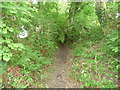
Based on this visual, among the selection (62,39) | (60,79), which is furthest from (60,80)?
(62,39)

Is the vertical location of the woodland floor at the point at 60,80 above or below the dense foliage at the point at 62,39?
below

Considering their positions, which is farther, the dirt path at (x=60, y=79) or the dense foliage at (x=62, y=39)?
the dirt path at (x=60, y=79)

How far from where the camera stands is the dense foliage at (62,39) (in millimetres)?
3348

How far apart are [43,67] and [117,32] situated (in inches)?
152

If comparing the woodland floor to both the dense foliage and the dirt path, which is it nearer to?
the dirt path

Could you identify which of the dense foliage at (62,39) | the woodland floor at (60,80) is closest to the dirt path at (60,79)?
the woodland floor at (60,80)

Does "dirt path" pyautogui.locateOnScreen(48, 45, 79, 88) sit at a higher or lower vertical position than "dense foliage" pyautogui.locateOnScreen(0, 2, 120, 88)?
lower

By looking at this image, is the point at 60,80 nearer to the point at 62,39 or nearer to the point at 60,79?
the point at 60,79

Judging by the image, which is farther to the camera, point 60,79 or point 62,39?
point 62,39

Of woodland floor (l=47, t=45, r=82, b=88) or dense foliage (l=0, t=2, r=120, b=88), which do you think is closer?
dense foliage (l=0, t=2, r=120, b=88)

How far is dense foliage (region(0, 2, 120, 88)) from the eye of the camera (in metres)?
3.35

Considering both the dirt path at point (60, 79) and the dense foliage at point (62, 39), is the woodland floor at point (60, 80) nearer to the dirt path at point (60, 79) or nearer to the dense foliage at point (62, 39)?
the dirt path at point (60, 79)

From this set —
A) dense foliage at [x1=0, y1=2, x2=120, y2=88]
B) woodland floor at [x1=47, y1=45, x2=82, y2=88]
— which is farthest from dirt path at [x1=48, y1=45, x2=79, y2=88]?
dense foliage at [x1=0, y1=2, x2=120, y2=88]

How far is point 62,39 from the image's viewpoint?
9.30 metres
